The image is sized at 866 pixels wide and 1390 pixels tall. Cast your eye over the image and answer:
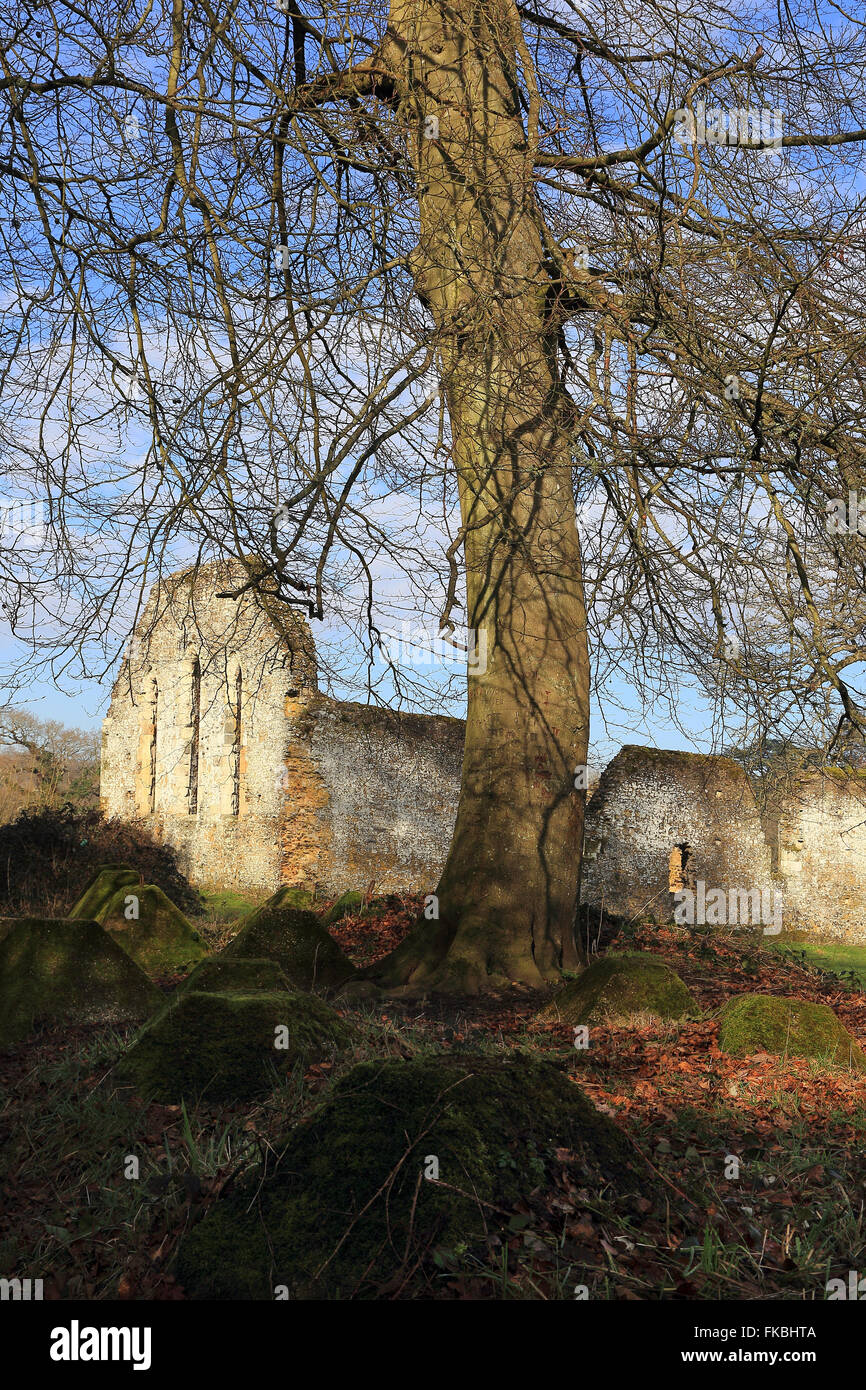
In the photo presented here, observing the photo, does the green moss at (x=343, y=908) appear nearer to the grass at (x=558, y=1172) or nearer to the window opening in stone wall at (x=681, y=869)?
the grass at (x=558, y=1172)

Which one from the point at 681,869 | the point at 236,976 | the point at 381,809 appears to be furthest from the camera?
the point at 681,869

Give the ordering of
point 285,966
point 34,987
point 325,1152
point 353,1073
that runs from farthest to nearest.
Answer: point 285,966, point 34,987, point 353,1073, point 325,1152

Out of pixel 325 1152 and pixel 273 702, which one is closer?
pixel 325 1152

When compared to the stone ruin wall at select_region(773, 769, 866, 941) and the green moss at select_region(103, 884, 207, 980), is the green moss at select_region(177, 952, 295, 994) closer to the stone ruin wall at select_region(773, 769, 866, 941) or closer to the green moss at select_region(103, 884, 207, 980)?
the green moss at select_region(103, 884, 207, 980)

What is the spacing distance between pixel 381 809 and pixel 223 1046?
1381 cm

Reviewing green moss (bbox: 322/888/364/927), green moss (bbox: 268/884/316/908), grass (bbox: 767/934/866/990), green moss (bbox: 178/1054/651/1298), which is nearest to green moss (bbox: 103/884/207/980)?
green moss (bbox: 268/884/316/908)

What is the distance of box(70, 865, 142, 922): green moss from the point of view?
10.1 meters

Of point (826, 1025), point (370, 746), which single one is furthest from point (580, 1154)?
point (370, 746)

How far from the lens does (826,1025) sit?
19.9 feet

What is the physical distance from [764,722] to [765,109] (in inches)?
154

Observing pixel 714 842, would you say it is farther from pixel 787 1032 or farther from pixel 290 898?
pixel 787 1032

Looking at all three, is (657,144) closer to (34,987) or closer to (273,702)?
(34,987)

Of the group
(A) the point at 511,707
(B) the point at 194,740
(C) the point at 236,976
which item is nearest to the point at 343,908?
(A) the point at 511,707

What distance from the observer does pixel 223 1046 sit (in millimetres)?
5074
